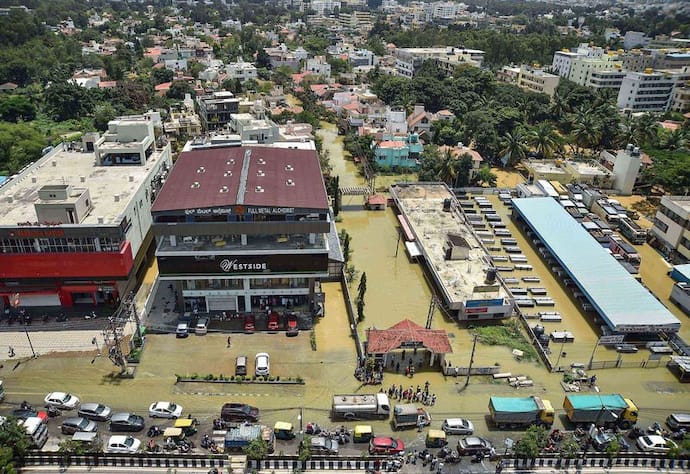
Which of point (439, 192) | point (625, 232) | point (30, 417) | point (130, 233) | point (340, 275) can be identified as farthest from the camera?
point (439, 192)

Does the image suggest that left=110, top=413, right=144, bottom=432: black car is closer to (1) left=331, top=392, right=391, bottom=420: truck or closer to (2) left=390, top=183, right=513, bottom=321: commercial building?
(1) left=331, top=392, right=391, bottom=420: truck

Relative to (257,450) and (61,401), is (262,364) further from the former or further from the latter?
(61,401)

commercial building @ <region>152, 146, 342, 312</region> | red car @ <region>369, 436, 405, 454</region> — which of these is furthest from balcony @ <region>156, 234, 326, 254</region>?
red car @ <region>369, 436, 405, 454</region>

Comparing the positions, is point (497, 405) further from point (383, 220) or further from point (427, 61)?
point (427, 61)

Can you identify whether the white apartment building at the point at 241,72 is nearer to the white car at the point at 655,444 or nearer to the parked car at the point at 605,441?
the parked car at the point at 605,441

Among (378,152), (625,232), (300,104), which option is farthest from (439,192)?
(300,104)

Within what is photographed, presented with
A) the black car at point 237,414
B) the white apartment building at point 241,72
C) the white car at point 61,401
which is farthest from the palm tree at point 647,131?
the white apartment building at point 241,72
